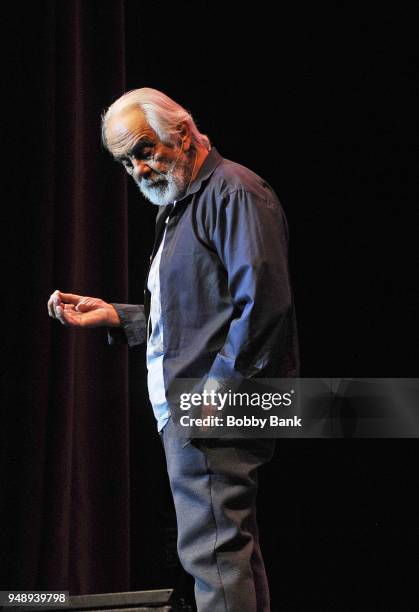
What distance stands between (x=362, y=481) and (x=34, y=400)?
3.18 ft

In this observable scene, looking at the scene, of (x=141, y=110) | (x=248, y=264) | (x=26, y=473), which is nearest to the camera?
(x=248, y=264)

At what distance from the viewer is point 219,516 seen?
1348 millimetres

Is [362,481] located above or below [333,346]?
below

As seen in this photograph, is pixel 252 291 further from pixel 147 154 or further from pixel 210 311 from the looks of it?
pixel 147 154

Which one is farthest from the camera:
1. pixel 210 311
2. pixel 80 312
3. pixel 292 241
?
pixel 292 241

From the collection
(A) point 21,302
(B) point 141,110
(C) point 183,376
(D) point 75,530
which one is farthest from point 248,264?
(D) point 75,530

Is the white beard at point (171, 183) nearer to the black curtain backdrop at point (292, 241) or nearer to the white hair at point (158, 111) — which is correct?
the white hair at point (158, 111)

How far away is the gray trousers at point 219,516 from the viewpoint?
134 cm

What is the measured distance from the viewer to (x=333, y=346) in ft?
8.01

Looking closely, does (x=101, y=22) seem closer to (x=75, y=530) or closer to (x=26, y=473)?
(x=26, y=473)

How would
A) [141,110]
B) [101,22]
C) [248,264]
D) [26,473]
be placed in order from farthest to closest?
[101,22] < [26,473] < [141,110] < [248,264]

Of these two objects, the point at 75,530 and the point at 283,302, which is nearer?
the point at 283,302

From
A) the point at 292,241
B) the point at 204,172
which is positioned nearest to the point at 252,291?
the point at 204,172

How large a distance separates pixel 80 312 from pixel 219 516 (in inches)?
22.2
